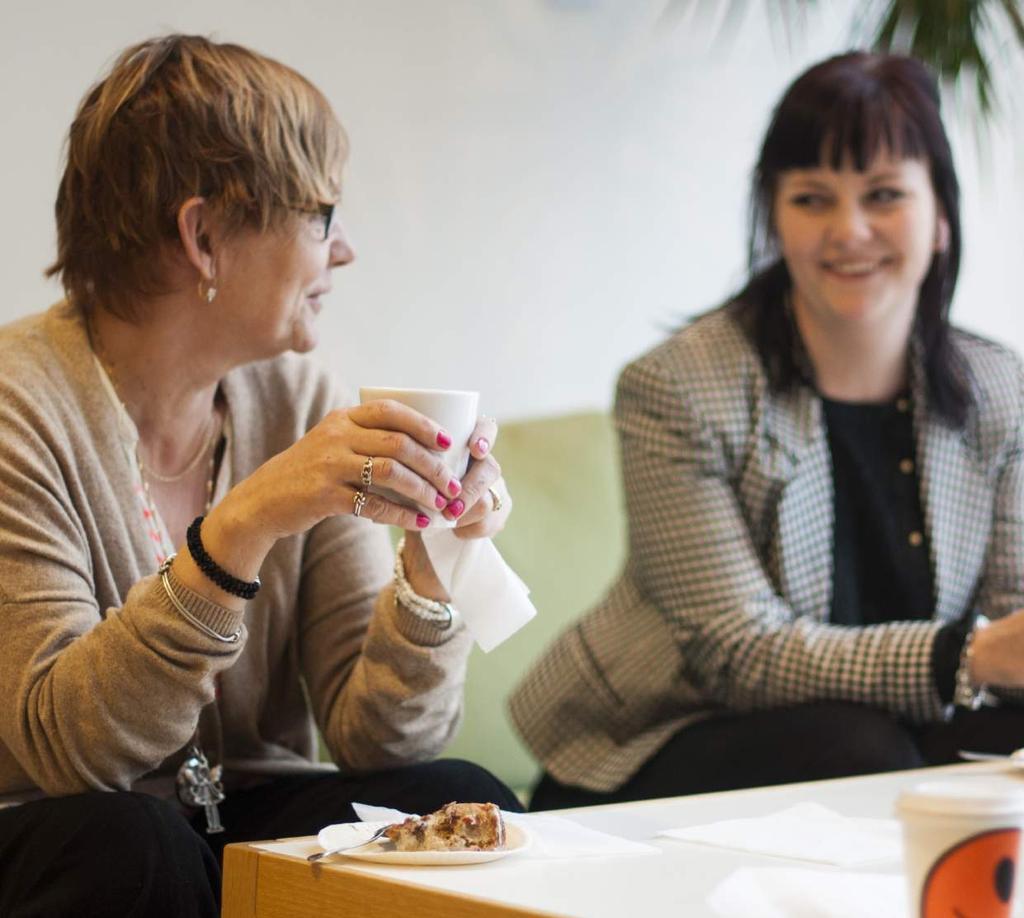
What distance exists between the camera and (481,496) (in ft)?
3.77

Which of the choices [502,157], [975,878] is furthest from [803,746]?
[502,157]

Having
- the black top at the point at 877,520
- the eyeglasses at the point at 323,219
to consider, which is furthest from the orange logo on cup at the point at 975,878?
the black top at the point at 877,520

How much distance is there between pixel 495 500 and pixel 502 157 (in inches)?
51.7

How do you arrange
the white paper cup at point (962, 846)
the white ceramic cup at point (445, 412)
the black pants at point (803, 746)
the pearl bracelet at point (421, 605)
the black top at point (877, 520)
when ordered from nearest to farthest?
1. the white paper cup at point (962, 846)
2. the white ceramic cup at point (445, 412)
3. the pearl bracelet at point (421, 605)
4. the black pants at point (803, 746)
5. the black top at point (877, 520)

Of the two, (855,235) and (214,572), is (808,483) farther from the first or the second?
(214,572)

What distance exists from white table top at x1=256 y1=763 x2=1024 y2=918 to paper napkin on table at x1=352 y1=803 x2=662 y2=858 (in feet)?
0.04

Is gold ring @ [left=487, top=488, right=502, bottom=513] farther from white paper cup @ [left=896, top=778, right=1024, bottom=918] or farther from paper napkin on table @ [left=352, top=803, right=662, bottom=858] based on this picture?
white paper cup @ [left=896, top=778, right=1024, bottom=918]

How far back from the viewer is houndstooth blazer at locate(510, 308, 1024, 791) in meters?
1.74

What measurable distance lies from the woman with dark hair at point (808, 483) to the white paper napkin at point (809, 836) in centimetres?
56

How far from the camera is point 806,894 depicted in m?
0.87

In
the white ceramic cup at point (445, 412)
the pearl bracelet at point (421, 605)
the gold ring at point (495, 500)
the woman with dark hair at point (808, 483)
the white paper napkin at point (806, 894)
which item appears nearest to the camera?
the white paper napkin at point (806, 894)

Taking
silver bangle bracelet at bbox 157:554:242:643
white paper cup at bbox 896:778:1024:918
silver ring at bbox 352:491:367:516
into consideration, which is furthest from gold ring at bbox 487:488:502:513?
white paper cup at bbox 896:778:1024:918

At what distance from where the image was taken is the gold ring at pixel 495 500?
46.3 inches

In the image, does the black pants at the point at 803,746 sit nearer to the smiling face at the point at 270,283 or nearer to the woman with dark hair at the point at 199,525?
the woman with dark hair at the point at 199,525
